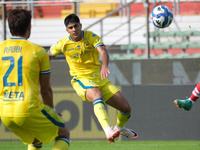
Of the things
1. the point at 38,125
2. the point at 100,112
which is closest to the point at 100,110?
the point at 100,112

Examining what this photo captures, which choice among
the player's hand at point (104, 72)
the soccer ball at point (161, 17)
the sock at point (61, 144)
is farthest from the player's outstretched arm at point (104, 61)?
the soccer ball at point (161, 17)

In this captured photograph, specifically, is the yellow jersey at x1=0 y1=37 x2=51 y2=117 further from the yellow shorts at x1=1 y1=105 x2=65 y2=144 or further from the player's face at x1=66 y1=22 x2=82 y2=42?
the player's face at x1=66 y1=22 x2=82 y2=42

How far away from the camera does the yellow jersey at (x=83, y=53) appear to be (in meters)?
7.07

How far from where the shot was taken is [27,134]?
183 inches

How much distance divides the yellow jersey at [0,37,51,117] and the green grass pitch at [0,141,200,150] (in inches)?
176

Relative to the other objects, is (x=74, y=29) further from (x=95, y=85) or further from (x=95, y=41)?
(x=95, y=85)

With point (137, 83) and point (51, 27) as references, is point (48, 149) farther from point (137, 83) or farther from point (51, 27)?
point (51, 27)

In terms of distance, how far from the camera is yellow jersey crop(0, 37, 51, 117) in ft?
14.3

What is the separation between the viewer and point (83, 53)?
7.08 metres

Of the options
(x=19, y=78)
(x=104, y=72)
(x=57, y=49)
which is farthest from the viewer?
(x=57, y=49)

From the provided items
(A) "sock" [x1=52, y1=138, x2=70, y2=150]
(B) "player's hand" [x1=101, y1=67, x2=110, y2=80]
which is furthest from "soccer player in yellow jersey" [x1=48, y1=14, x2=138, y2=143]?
(A) "sock" [x1=52, y1=138, x2=70, y2=150]

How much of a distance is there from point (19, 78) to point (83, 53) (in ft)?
9.25

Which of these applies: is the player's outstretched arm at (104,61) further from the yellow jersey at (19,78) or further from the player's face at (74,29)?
the yellow jersey at (19,78)

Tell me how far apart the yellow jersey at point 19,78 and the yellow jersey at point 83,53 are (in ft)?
8.72
